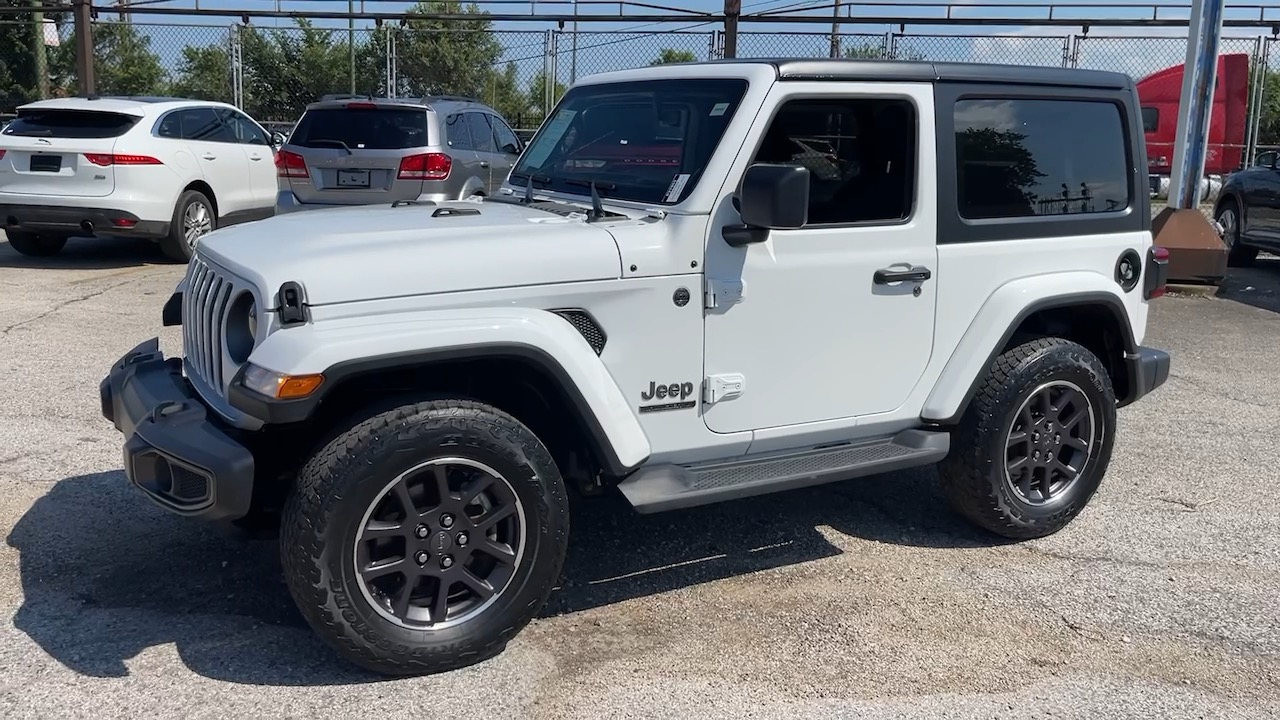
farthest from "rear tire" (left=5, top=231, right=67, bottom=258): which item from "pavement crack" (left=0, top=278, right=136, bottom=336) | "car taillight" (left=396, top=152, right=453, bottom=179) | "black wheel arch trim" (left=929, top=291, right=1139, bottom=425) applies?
"black wheel arch trim" (left=929, top=291, right=1139, bottom=425)

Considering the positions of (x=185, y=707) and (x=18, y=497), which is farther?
(x=18, y=497)

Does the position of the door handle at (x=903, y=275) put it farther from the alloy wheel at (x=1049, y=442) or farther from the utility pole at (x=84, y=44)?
the utility pole at (x=84, y=44)

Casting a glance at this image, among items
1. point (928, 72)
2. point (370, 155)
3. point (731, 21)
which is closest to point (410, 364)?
point (928, 72)

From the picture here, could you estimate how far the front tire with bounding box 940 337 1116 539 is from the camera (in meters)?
4.56

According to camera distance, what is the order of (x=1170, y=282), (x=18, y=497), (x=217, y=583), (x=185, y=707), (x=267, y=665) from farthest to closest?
1. (x=1170, y=282)
2. (x=18, y=497)
3. (x=217, y=583)
4. (x=267, y=665)
5. (x=185, y=707)

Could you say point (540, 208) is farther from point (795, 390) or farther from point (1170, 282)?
point (1170, 282)

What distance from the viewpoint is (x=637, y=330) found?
149 inches

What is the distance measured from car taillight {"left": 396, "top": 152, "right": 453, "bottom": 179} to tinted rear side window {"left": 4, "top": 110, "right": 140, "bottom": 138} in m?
2.86

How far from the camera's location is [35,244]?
1158 centimetres

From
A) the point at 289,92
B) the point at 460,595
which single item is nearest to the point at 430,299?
the point at 460,595

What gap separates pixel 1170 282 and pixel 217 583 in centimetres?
1021

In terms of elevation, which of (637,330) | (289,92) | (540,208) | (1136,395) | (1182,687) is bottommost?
(1182,687)

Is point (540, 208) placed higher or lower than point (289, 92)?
lower

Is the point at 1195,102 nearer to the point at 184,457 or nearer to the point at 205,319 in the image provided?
the point at 205,319
